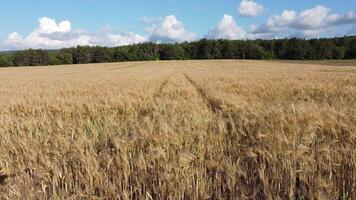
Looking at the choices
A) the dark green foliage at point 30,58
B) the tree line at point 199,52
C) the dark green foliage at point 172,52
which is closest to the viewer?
the dark green foliage at point 30,58

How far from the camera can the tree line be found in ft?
385

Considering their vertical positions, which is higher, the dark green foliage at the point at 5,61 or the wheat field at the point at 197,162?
the dark green foliage at the point at 5,61

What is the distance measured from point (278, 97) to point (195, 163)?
30.2 ft

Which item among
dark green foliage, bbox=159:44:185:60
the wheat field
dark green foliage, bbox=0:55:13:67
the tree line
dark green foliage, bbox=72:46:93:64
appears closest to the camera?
the wheat field

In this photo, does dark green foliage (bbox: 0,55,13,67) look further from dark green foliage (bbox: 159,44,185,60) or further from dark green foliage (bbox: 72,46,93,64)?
dark green foliage (bbox: 159,44,185,60)

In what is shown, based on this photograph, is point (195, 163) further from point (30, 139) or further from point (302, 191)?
point (30, 139)

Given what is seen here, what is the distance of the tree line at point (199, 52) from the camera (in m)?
117

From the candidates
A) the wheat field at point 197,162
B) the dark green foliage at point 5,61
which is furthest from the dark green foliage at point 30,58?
the wheat field at point 197,162

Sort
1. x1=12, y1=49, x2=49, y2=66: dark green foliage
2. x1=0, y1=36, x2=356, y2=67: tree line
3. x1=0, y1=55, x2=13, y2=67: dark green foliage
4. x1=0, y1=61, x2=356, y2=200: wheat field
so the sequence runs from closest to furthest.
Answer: x1=0, y1=61, x2=356, y2=200: wheat field, x1=0, y1=55, x2=13, y2=67: dark green foliage, x1=12, y1=49, x2=49, y2=66: dark green foliage, x1=0, y1=36, x2=356, y2=67: tree line

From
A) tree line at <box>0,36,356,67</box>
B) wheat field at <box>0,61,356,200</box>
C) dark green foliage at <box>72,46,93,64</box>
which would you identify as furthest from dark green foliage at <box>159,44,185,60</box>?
wheat field at <box>0,61,356,200</box>

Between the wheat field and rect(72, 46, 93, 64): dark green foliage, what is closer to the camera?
the wheat field

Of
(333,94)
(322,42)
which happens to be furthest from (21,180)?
(322,42)

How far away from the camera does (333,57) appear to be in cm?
12019

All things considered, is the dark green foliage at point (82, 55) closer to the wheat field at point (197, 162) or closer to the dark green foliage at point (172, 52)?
the dark green foliage at point (172, 52)
